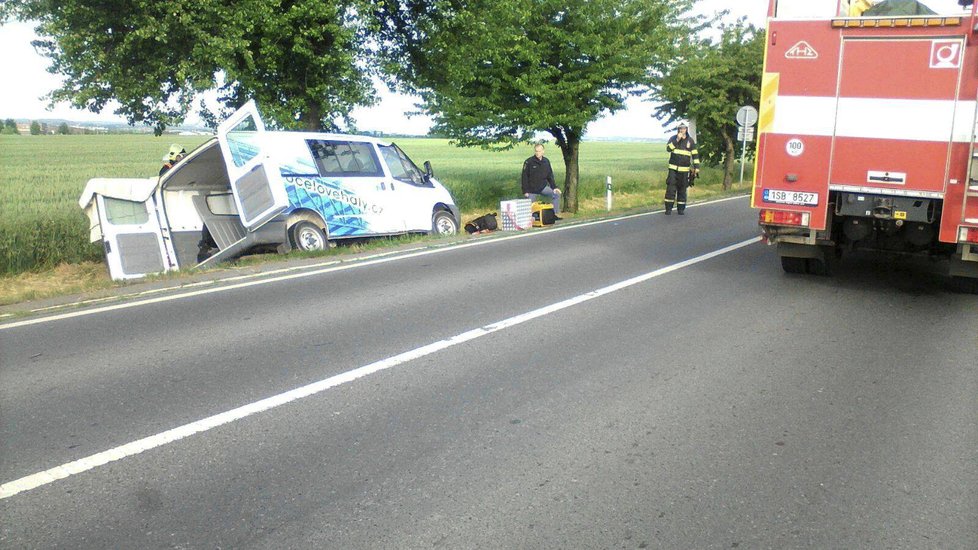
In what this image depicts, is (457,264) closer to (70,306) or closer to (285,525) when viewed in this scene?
(70,306)

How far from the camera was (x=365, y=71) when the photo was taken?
16.7 meters

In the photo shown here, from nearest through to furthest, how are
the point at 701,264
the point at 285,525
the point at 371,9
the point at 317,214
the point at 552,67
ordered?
the point at 285,525 → the point at 701,264 → the point at 317,214 → the point at 371,9 → the point at 552,67

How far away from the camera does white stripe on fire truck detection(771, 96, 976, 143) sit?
768 centimetres

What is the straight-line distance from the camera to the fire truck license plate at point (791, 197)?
28.1 ft

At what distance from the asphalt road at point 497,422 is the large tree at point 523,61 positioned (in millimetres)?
10335

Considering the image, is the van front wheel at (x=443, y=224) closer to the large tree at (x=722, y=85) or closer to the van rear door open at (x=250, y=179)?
the van rear door open at (x=250, y=179)

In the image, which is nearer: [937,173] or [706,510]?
[706,510]

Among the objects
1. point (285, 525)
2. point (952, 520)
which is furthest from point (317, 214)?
point (952, 520)

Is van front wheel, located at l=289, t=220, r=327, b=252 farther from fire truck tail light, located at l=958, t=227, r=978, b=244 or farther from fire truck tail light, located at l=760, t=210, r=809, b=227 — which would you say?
fire truck tail light, located at l=958, t=227, r=978, b=244

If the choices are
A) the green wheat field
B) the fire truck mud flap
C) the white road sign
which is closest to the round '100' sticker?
the fire truck mud flap

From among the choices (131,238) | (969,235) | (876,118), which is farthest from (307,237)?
(969,235)

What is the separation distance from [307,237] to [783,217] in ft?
23.1

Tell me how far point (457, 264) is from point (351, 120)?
7817 millimetres

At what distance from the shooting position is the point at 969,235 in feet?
25.3
